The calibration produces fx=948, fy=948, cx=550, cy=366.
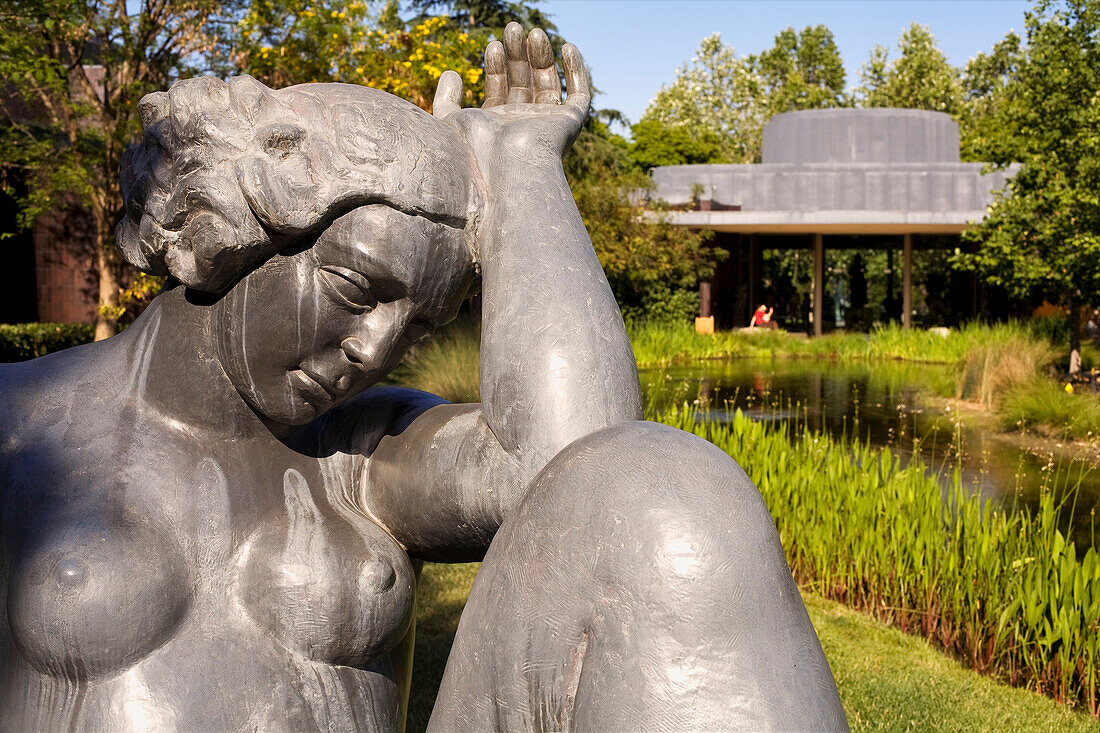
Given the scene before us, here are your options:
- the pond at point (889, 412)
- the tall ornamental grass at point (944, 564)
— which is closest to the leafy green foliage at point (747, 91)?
the pond at point (889, 412)

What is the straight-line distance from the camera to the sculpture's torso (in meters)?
1.22

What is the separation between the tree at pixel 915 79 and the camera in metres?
43.9

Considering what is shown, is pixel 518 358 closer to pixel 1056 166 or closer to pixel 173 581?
pixel 173 581

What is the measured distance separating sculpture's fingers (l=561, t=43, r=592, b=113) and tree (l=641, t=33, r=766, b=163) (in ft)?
145

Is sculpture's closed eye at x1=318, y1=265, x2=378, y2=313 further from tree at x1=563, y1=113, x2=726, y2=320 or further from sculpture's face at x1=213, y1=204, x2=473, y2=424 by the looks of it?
tree at x1=563, y1=113, x2=726, y2=320

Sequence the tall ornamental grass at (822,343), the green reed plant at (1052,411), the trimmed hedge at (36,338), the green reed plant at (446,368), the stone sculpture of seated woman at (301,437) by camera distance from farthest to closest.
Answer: the tall ornamental grass at (822,343) → the trimmed hedge at (36,338) → the green reed plant at (1052,411) → the green reed plant at (446,368) → the stone sculpture of seated woman at (301,437)

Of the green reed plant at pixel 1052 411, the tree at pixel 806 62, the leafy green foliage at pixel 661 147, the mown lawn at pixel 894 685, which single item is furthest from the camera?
the tree at pixel 806 62

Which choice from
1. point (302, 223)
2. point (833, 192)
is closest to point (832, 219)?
point (833, 192)

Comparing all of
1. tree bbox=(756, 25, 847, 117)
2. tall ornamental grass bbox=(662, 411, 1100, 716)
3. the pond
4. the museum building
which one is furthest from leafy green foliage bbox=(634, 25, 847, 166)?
tall ornamental grass bbox=(662, 411, 1100, 716)

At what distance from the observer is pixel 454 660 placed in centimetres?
112

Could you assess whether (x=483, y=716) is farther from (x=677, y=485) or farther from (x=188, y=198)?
(x=188, y=198)

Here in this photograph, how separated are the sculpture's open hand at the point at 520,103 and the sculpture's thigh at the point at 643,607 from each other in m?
0.51

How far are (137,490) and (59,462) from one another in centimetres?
12

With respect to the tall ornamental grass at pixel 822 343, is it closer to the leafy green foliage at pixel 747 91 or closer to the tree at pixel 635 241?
the tree at pixel 635 241
